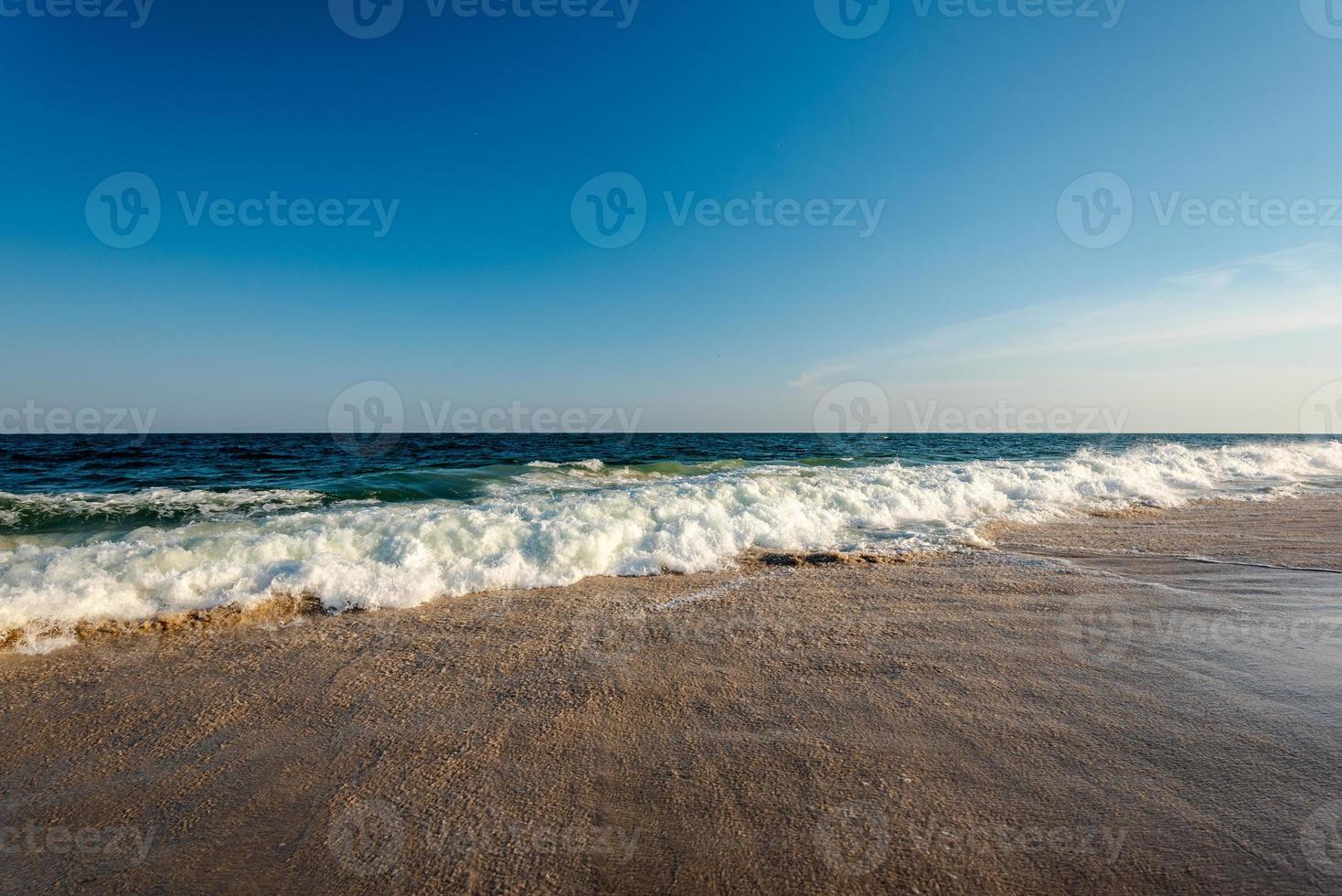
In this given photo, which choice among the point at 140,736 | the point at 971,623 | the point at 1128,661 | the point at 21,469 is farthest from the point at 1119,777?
the point at 21,469

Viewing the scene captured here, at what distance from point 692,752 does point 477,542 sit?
4.04 m

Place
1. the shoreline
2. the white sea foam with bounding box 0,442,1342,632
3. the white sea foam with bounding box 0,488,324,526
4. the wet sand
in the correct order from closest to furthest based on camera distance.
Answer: the wet sand, the shoreline, the white sea foam with bounding box 0,442,1342,632, the white sea foam with bounding box 0,488,324,526

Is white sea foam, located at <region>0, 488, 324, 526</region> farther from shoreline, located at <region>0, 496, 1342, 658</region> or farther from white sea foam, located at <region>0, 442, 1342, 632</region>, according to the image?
shoreline, located at <region>0, 496, 1342, 658</region>

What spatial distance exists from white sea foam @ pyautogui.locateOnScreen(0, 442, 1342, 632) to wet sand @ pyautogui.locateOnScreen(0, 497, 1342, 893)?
549 millimetres

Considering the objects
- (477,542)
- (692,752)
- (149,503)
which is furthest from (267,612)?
(149,503)

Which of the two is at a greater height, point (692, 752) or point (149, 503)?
point (149, 503)

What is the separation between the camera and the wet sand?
6.86ft

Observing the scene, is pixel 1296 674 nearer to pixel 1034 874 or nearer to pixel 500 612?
pixel 1034 874

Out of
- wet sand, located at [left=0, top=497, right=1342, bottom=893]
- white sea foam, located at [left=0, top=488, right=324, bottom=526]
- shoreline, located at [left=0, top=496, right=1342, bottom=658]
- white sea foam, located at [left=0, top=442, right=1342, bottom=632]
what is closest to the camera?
wet sand, located at [left=0, top=497, right=1342, bottom=893]

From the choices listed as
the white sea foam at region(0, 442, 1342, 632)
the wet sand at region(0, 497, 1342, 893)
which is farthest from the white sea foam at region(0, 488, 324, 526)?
the wet sand at region(0, 497, 1342, 893)

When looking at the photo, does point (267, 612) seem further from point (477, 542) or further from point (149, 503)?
point (149, 503)

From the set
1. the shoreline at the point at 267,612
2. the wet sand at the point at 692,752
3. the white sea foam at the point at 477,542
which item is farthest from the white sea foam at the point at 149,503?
the wet sand at the point at 692,752

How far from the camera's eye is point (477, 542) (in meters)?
6.14

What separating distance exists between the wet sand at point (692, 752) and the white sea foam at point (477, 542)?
549 millimetres
